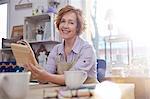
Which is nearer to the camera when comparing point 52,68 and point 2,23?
point 52,68

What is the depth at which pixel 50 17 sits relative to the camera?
3.48 metres

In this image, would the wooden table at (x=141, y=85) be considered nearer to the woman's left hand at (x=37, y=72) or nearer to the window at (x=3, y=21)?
the woman's left hand at (x=37, y=72)

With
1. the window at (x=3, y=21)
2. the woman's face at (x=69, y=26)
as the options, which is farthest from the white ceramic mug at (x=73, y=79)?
the window at (x=3, y=21)

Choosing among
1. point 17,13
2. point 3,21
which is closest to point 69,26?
point 17,13

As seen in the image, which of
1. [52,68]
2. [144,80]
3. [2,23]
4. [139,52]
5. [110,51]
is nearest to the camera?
[52,68]

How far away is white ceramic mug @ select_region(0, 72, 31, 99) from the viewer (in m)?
0.69

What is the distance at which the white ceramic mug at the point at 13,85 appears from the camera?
0.69 meters

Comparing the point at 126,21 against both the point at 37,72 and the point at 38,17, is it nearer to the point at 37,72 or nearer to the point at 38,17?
the point at 38,17

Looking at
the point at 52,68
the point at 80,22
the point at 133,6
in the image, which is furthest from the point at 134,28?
the point at 52,68

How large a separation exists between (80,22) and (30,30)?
2037mm

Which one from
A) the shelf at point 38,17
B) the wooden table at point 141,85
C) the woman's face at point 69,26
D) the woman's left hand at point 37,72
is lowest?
the wooden table at point 141,85

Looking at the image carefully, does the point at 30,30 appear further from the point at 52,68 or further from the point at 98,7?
the point at 52,68

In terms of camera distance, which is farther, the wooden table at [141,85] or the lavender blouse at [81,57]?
the wooden table at [141,85]

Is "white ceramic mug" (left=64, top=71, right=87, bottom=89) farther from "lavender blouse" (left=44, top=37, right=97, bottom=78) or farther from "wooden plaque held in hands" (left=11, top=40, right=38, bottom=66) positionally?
"lavender blouse" (left=44, top=37, right=97, bottom=78)
